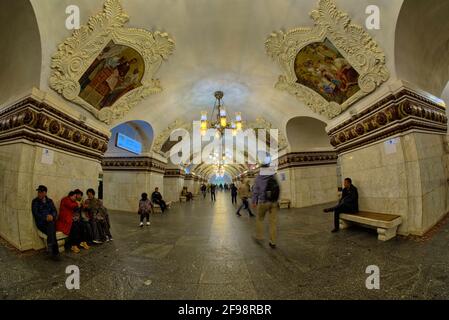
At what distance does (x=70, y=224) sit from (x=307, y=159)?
8.97 meters

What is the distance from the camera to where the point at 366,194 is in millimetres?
4480

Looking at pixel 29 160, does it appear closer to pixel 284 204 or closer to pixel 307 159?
pixel 284 204

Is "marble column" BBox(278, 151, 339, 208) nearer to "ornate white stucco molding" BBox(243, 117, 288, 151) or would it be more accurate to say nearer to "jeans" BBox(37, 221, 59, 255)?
"ornate white stucco molding" BBox(243, 117, 288, 151)

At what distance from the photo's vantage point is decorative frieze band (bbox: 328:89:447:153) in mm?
3574

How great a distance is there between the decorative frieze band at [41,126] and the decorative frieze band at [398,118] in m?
7.15

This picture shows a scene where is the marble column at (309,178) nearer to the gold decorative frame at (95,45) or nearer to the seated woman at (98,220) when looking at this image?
the gold decorative frame at (95,45)

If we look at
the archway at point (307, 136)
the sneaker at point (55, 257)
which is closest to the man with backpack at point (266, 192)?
the sneaker at point (55, 257)

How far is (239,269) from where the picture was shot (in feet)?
7.73

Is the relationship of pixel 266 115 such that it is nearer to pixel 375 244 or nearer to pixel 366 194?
pixel 366 194

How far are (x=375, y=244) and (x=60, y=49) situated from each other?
6947 millimetres

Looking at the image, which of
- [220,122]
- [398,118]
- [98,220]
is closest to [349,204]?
[398,118]

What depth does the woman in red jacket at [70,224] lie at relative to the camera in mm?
3375

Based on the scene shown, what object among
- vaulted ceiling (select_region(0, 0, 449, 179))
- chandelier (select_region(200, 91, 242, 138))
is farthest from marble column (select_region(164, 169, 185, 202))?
vaulted ceiling (select_region(0, 0, 449, 179))
